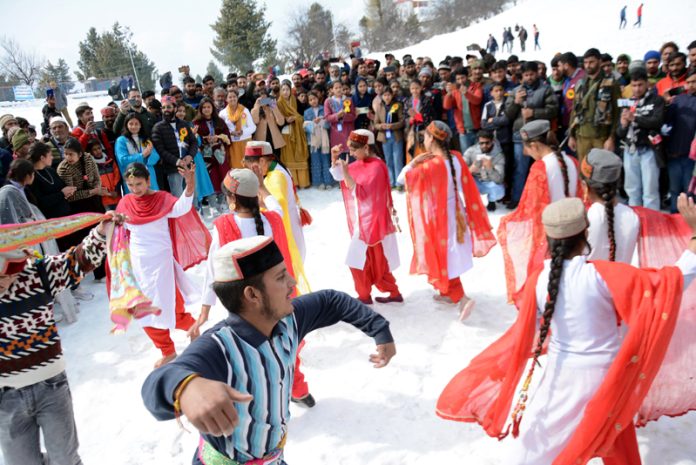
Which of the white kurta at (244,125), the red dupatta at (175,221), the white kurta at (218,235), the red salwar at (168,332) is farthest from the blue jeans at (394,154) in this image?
the white kurta at (218,235)

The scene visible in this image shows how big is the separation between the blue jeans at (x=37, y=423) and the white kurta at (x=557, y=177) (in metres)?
3.44

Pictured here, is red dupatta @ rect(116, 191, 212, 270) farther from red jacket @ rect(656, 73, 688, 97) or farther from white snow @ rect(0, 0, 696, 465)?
red jacket @ rect(656, 73, 688, 97)

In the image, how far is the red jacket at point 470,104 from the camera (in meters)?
7.58

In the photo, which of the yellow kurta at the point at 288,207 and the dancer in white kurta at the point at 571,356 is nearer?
the dancer in white kurta at the point at 571,356

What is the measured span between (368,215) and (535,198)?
1.45m

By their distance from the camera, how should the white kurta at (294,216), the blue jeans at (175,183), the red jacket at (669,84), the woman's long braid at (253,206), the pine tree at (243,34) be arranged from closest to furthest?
the woman's long braid at (253,206)
the white kurta at (294,216)
the red jacket at (669,84)
the blue jeans at (175,183)
the pine tree at (243,34)

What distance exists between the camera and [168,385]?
1.33 meters

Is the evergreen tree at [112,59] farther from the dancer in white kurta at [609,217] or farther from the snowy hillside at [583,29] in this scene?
the dancer in white kurta at [609,217]

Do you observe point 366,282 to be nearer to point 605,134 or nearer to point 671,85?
point 605,134

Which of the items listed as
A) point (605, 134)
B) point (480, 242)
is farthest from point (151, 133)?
point (605, 134)

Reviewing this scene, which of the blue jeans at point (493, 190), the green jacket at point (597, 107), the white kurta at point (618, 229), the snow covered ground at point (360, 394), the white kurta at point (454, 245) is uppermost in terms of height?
the green jacket at point (597, 107)

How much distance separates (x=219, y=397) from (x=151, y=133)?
6.78m

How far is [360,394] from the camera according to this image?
3662 mm

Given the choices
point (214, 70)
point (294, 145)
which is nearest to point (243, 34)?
point (214, 70)
